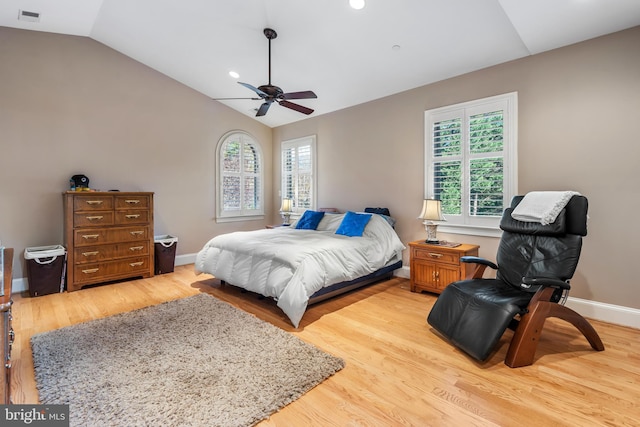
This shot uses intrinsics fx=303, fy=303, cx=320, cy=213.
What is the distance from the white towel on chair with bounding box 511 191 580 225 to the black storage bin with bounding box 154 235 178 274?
4.53 metres

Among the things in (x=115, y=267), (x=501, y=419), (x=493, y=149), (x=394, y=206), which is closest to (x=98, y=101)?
(x=115, y=267)

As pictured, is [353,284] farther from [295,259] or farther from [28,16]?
[28,16]

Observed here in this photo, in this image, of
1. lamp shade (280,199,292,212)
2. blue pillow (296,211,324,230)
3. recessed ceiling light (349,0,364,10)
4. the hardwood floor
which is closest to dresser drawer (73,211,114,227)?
the hardwood floor

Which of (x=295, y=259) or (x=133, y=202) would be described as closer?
(x=295, y=259)

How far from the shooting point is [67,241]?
148 inches

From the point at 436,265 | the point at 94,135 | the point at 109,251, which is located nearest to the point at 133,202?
the point at 109,251

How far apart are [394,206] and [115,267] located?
3.97 metres

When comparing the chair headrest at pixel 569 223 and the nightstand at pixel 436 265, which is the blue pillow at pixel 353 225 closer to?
the nightstand at pixel 436 265

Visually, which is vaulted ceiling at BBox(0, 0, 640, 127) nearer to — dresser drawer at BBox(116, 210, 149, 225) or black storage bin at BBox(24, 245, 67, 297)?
dresser drawer at BBox(116, 210, 149, 225)

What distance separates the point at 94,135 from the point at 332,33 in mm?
3559

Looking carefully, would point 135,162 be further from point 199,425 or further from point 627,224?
point 627,224

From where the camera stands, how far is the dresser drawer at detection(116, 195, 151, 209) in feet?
13.5

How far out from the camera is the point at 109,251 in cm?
405

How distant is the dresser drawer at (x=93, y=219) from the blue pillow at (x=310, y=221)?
2.57 metres
